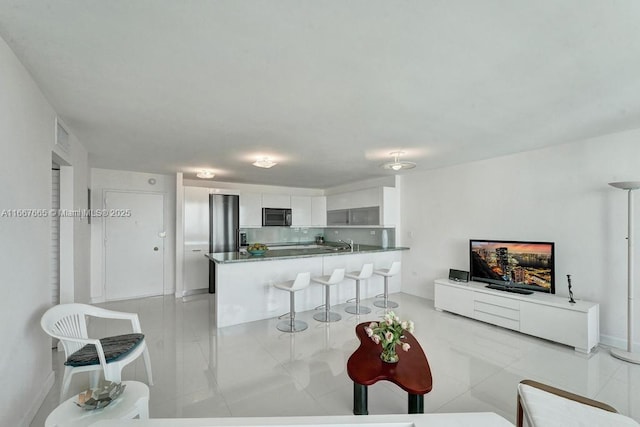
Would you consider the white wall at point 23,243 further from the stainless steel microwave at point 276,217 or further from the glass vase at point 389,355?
the stainless steel microwave at point 276,217

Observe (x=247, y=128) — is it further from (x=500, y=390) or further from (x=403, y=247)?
(x=403, y=247)

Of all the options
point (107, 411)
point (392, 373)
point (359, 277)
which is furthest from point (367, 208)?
point (107, 411)

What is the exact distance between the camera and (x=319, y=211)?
7508 mm

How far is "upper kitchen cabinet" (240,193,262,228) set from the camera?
6.43 meters

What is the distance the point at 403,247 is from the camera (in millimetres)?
5816

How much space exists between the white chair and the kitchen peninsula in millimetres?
1515

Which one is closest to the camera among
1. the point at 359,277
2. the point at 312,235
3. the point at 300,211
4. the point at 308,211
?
the point at 359,277

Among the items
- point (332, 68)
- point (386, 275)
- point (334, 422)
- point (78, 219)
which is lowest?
Answer: point (386, 275)

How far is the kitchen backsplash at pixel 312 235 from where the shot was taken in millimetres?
6336

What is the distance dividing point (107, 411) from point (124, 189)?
15.8ft

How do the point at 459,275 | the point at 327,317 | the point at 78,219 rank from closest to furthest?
the point at 78,219 → the point at 327,317 → the point at 459,275

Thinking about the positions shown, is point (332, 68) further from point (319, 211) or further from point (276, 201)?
point (319, 211)

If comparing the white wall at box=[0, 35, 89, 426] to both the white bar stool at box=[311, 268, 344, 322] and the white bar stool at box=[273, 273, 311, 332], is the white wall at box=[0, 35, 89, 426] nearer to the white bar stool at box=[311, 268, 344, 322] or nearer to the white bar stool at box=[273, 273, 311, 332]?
the white bar stool at box=[273, 273, 311, 332]

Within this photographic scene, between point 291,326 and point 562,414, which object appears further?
point 291,326
